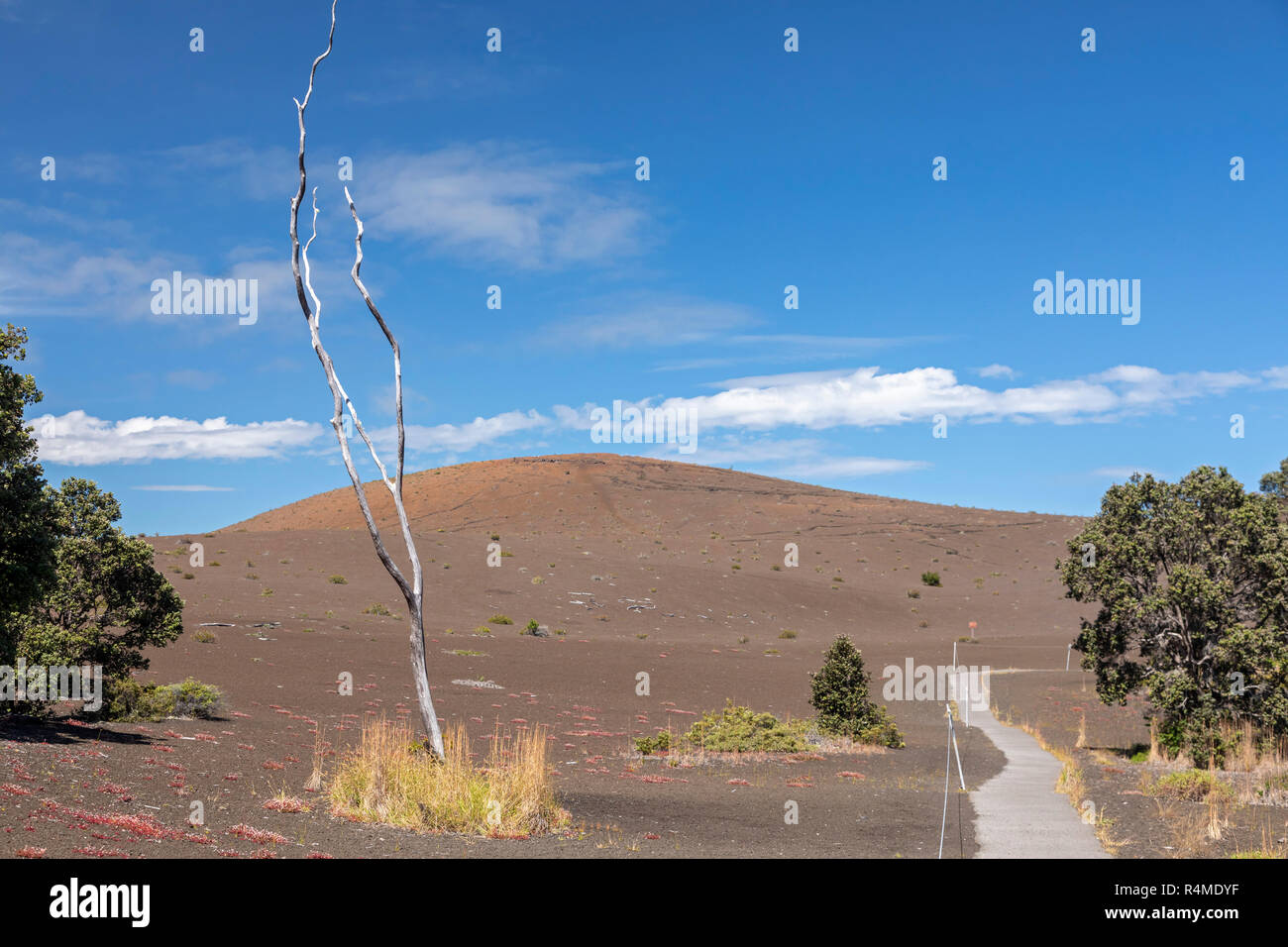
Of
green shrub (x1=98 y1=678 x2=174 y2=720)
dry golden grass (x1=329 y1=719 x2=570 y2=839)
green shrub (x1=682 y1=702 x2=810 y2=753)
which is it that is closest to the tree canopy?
green shrub (x1=682 y1=702 x2=810 y2=753)

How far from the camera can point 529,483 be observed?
117m

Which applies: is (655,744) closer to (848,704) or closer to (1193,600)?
(848,704)

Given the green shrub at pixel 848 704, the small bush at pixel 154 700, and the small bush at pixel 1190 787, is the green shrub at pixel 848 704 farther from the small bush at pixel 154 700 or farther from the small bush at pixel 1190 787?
the small bush at pixel 154 700

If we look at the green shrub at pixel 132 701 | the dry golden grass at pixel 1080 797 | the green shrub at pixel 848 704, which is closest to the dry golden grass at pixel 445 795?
the dry golden grass at pixel 1080 797

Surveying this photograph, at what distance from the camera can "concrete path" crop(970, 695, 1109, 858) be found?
35.9ft

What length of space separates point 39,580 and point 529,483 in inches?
4121

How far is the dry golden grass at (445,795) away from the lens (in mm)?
11000

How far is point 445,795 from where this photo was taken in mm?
11062

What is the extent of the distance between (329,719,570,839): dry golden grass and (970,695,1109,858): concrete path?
5.21m

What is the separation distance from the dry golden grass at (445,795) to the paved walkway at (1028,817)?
5.23 meters

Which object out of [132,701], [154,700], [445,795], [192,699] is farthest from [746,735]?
[132,701]

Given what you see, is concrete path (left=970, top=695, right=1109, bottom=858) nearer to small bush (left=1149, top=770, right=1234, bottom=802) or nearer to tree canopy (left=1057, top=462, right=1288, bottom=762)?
small bush (left=1149, top=770, right=1234, bottom=802)
